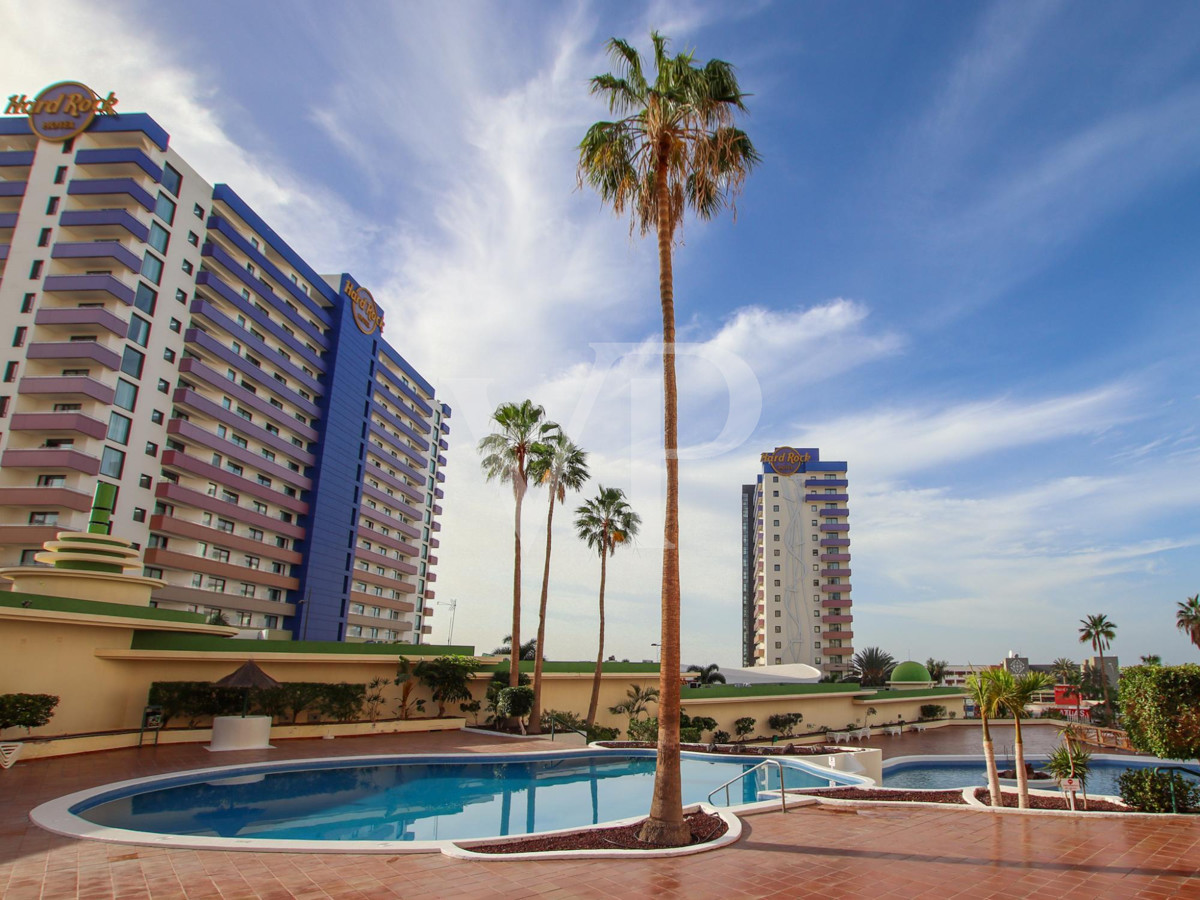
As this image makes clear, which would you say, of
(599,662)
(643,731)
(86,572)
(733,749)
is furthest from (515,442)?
(86,572)

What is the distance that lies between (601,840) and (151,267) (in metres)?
50.2

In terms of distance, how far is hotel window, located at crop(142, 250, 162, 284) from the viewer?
45.8m

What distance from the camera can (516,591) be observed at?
30.5 metres

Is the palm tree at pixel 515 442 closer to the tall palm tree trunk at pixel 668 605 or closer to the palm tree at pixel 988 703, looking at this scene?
the tall palm tree trunk at pixel 668 605

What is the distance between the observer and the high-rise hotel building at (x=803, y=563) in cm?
9344

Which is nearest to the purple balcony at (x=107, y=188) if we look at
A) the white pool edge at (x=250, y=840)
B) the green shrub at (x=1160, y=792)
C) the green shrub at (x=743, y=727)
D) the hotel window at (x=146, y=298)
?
the hotel window at (x=146, y=298)

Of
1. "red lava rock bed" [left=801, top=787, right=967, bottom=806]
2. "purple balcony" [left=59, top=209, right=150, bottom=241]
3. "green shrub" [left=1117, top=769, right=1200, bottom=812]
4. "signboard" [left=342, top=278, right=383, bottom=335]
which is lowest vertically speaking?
"red lava rock bed" [left=801, top=787, right=967, bottom=806]

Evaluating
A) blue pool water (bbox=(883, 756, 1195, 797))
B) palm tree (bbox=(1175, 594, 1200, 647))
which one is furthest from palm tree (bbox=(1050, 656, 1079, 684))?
blue pool water (bbox=(883, 756, 1195, 797))

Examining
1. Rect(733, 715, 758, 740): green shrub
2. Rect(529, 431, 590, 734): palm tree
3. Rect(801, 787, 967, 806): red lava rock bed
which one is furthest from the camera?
Rect(733, 715, 758, 740): green shrub

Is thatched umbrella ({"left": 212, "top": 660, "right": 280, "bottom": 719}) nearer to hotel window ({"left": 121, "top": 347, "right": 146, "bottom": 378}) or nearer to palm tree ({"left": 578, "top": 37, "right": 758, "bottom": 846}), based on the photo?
palm tree ({"left": 578, "top": 37, "right": 758, "bottom": 846})

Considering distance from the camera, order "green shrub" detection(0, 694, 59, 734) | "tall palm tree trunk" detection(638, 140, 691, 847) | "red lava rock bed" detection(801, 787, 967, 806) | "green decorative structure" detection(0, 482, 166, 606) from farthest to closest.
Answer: "green decorative structure" detection(0, 482, 166, 606), "green shrub" detection(0, 694, 59, 734), "red lava rock bed" detection(801, 787, 967, 806), "tall palm tree trunk" detection(638, 140, 691, 847)

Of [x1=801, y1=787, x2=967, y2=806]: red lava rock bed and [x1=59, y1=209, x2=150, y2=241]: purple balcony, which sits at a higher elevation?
[x1=59, y1=209, x2=150, y2=241]: purple balcony

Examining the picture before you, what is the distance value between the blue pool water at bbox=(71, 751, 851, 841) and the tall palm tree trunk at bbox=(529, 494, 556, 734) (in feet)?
19.2

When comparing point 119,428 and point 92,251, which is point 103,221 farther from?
point 119,428
